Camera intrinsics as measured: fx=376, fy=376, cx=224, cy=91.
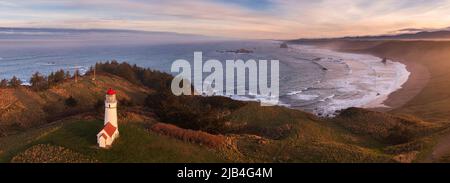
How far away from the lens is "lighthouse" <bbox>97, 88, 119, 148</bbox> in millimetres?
19239

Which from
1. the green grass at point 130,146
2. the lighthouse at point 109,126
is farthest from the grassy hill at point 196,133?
the lighthouse at point 109,126

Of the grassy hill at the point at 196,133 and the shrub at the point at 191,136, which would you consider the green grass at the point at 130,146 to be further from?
the shrub at the point at 191,136

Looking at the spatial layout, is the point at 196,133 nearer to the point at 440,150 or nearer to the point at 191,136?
the point at 191,136

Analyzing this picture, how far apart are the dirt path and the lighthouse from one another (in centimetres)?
1727

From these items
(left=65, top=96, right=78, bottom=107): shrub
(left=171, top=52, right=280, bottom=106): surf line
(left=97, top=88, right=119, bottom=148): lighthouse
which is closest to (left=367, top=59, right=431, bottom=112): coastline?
(left=171, top=52, right=280, bottom=106): surf line

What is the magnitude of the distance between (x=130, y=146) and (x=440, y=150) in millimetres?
19247

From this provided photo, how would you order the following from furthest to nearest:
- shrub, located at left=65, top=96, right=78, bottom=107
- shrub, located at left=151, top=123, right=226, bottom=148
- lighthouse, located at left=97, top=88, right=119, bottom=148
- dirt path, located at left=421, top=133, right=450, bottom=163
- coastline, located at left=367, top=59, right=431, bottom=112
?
coastline, located at left=367, top=59, right=431, bottom=112
shrub, located at left=65, top=96, right=78, bottom=107
shrub, located at left=151, top=123, right=226, bottom=148
dirt path, located at left=421, top=133, right=450, bottom=163
lighthouse, located at left=97, top=88, right=119, bottom=148

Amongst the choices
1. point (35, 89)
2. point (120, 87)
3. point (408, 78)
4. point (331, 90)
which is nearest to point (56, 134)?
point (35, 89)

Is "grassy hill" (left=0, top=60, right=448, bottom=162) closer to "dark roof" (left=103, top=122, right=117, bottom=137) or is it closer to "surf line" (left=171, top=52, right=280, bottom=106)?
"dark roof" (left=103, top=122, right=117, bottom=137)

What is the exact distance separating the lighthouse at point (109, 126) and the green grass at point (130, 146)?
0.37m

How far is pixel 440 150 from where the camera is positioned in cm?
2402

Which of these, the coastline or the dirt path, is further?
the coastline

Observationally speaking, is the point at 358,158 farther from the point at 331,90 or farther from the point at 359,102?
the point at 331,90

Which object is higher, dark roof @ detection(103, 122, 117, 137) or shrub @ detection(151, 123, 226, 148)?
dark roof @ detection(103, 122, 117, 137)
